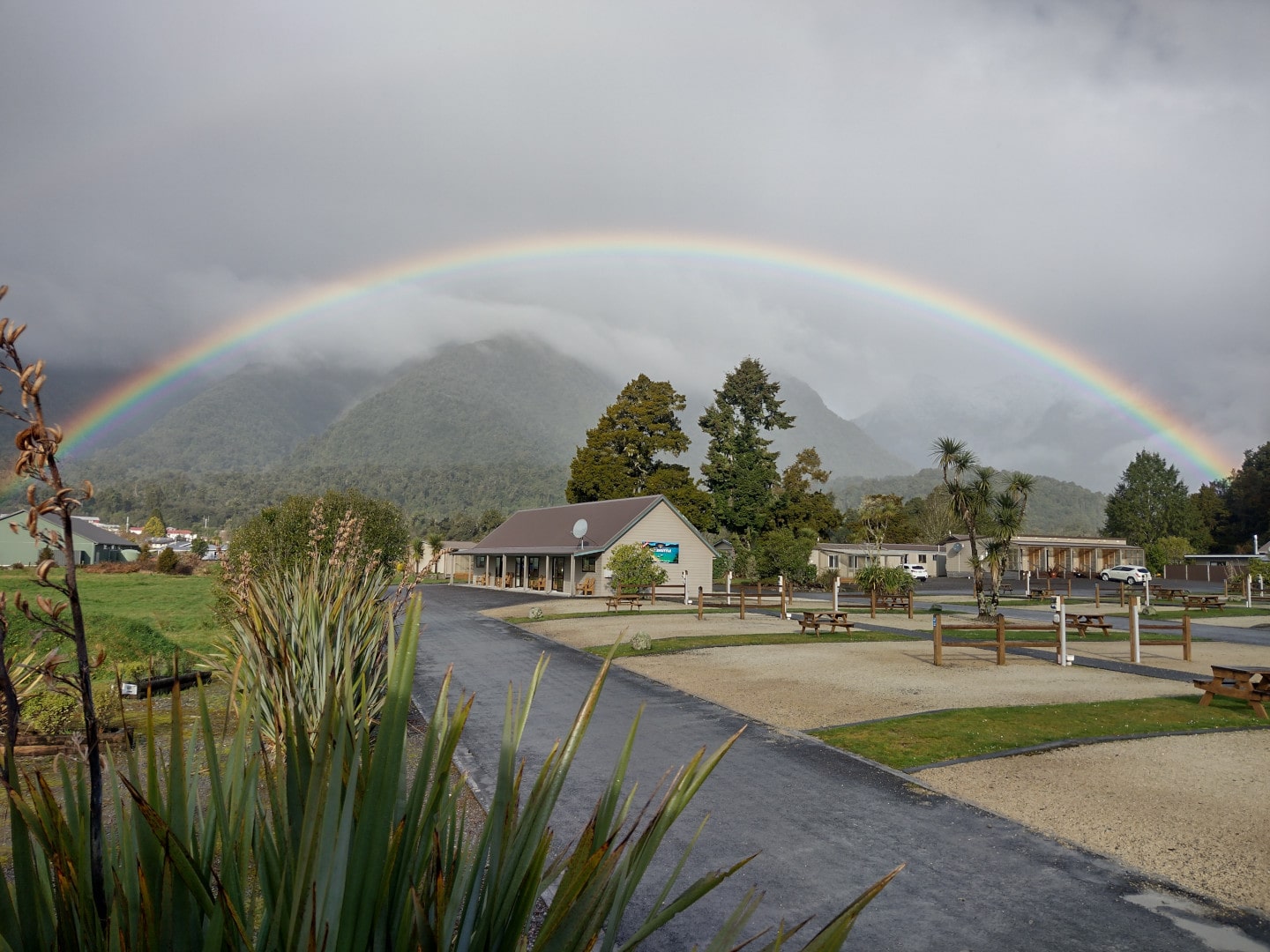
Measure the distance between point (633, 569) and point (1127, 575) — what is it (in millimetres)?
44878

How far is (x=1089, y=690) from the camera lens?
1412 centimetres

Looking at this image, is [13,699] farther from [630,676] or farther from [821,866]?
[630,676]

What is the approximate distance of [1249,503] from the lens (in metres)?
83.2

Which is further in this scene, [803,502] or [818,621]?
[803,502]

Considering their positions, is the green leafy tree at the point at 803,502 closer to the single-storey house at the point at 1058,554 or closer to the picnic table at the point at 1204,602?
the single-storey house at the point at 1058,554

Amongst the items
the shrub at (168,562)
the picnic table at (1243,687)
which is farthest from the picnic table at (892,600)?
the shrub at (168,562)

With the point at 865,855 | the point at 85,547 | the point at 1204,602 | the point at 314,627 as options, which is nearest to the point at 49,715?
the point at 314,627

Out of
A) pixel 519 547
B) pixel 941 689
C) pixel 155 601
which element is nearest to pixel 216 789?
pixel 941 689

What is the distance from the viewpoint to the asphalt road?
16.9ft

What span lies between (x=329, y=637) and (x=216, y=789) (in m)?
7.04

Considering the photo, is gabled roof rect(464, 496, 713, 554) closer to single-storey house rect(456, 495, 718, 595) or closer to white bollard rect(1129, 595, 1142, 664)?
single-storey house rect(456, 495, 718, 595)

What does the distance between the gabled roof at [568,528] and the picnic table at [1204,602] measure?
74.3 ft

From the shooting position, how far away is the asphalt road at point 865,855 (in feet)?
16.9

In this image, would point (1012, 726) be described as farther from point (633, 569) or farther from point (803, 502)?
point (803, 502)
